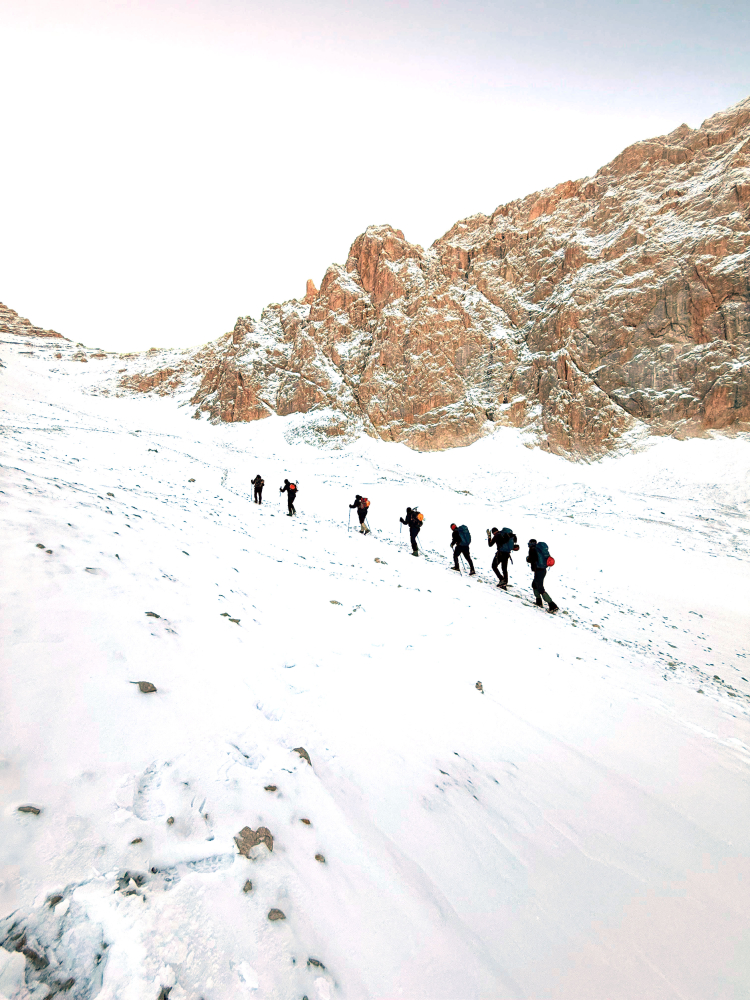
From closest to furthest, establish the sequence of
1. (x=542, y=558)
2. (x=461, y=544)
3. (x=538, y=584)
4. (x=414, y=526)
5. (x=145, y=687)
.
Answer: (x=145, y=687) < (x=538, y=584) < (x=542, y=558) < (x=461, y=544) < (x=414, y=526)

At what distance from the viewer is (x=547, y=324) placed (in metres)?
64.2

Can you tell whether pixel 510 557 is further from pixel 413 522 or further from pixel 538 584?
pixel 413 522

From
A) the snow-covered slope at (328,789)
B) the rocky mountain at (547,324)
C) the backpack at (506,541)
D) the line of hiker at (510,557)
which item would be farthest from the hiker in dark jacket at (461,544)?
the rocky mountain at (547,324)

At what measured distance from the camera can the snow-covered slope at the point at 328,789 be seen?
1.95m

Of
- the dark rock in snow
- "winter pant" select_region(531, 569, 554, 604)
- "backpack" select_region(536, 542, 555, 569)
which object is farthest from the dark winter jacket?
the dark rock in snow

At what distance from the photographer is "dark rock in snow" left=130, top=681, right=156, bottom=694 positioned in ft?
10.9

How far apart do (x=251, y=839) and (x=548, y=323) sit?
7408 centimetres

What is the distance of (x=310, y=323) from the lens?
7800 centimetres

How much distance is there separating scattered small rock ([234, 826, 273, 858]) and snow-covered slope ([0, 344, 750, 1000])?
5cm

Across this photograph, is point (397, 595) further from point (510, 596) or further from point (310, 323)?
point (310, 323)

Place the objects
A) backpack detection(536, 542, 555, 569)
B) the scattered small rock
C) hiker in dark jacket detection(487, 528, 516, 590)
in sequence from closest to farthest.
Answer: the scattered small rock < backpack detection(536, 542, 555, 569) < hiker in dark jacket detection(487, 528, 516, 590)

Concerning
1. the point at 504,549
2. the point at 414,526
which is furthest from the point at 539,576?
the point at 414,526

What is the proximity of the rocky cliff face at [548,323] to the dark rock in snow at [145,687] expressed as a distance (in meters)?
57.9

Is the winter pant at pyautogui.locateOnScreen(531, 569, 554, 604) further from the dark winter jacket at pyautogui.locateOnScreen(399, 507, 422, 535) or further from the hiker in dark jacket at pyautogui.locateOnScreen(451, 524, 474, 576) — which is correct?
the dark winter jacket at pyautogui.locateOnScreen(399, 507, 422, 535)
